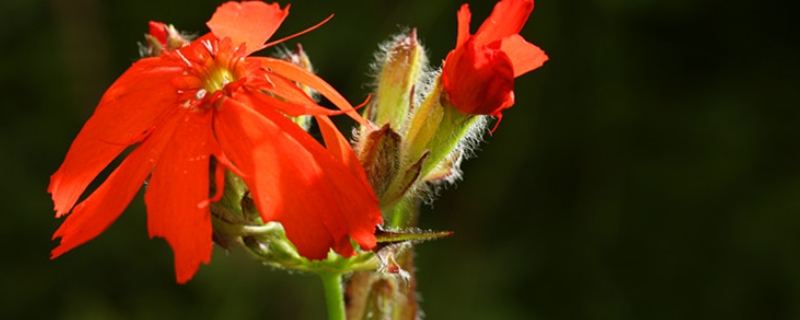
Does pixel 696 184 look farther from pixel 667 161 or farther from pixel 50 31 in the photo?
pixel 50 31

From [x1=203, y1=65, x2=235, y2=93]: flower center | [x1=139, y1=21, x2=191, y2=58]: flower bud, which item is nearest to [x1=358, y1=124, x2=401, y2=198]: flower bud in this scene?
[x1=203, y1=65, x2=235, y2=93]: flower center

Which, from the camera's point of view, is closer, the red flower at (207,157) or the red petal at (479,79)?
the red flower at (207,157)

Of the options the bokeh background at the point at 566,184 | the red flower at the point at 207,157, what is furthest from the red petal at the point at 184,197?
the bokeh background at the point at 566,184

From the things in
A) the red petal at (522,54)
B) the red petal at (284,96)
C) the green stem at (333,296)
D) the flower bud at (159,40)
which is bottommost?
the green stem at (333,296)

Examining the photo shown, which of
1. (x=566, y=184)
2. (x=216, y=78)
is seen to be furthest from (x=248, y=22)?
(x=566, y=184)

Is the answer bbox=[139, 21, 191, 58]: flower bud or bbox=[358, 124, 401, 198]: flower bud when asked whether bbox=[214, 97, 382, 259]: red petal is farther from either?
bbox=[139, 21, 191, 58]: flower bud

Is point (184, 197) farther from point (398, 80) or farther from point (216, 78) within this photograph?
point (398, 80)

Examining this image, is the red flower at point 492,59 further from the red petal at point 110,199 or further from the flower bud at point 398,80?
the red petal at point 110,199
